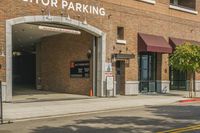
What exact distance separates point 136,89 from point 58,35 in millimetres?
8253

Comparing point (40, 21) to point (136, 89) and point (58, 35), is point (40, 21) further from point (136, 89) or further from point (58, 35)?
point (136, 89)

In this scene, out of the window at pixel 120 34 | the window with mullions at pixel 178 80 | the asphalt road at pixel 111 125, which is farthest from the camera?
the window with mullions at pixel 178 80

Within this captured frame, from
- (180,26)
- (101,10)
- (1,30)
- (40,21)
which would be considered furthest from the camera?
(180,26)

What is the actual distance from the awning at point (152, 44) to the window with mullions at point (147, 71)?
1.86 metres

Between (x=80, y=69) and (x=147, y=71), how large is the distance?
7.38m

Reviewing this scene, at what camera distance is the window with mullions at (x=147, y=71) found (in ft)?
121

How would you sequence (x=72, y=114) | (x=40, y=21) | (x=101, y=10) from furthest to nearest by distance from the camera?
1. (x=101, y=10)
2. (x=40, y=21)
3. (x=72, y=114)

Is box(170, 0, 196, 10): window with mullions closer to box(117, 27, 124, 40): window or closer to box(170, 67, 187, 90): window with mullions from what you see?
box(170, 67, 187, 90): window with mullions

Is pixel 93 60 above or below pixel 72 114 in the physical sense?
above

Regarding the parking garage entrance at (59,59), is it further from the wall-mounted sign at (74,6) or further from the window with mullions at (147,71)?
the window with mullions at (147,71)

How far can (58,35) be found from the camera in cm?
3616

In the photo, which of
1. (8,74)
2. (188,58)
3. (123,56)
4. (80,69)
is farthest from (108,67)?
(8,74)

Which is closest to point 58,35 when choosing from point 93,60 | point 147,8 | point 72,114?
point 93,60

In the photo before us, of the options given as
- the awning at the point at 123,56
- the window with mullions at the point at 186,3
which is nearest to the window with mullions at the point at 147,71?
the awning at the point at 123,56
